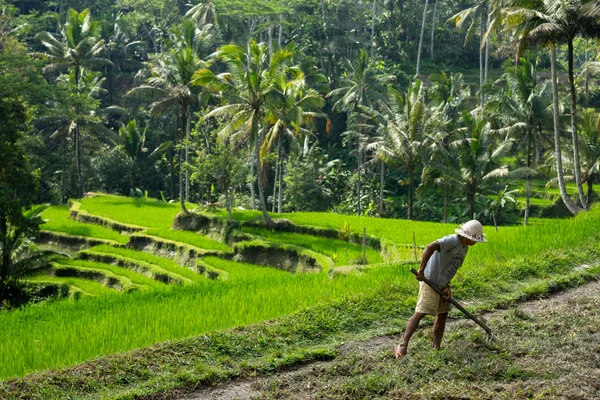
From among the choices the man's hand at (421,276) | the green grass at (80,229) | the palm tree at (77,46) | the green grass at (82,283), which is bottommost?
the green grass at (82,283)

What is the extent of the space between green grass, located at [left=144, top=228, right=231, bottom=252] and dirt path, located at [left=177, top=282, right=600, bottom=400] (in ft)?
53.9

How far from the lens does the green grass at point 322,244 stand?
1914 centimetres

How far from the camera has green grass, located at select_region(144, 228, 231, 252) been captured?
24078 mm

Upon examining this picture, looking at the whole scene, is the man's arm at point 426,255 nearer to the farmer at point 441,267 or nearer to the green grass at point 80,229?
the farmer at point 441,267

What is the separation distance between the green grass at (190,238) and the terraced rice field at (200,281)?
0.04 metres

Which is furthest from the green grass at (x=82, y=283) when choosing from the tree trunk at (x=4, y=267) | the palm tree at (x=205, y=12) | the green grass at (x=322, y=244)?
the palm tree at (x=205, y=12)

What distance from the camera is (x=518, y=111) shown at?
31.7 metres

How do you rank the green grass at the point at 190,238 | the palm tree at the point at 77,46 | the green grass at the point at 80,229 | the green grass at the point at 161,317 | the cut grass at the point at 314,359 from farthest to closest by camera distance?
the palm tree at the point at 77,46 < the green grass at the point at 80,229 < the green grass at the point at 190,238 < the green grass at the point at 161,317 < the cut grass at the point at 314,359

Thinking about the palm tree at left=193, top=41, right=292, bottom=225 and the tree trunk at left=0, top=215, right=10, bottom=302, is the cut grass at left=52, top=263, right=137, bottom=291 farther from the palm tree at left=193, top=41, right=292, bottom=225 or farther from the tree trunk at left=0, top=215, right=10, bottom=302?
the palm tree at left=193, top=41, right=292, bottom=225

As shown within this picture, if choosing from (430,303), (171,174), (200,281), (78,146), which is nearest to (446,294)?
(430,303)

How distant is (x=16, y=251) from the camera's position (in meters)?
20.4

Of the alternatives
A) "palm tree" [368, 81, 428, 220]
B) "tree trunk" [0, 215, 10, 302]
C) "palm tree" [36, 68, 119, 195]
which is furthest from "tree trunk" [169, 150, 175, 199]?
"tree trunk" [0, 215, 10, 302]

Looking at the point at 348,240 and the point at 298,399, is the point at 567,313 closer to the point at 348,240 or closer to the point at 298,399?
the point at 298,399

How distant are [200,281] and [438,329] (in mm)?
9729
